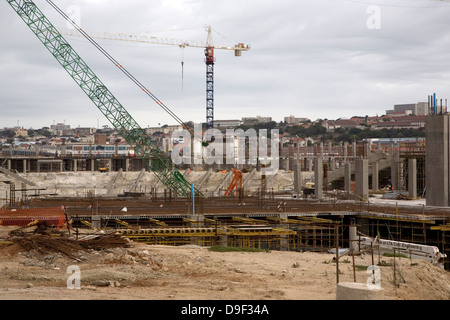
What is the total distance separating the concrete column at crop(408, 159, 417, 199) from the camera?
44.1 meters

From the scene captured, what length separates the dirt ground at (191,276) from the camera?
13.2 m

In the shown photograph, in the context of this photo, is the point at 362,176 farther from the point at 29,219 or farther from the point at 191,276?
the point at 191,276

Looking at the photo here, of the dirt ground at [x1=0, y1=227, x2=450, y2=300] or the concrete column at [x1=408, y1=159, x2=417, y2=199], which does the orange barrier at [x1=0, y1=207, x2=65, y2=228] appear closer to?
the dirt ground at [x1=0, y1=227, x2=450, y2=300]

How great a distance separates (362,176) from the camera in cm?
4441

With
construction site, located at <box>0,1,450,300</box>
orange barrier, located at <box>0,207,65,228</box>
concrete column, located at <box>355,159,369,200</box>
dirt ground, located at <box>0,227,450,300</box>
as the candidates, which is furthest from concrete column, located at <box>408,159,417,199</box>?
orange barrier, located at <box>0,207,65,228</box>

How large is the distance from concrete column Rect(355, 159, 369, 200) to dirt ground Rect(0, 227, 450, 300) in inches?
951

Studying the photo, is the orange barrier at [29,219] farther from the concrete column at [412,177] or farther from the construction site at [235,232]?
the concrete column at [412,177]

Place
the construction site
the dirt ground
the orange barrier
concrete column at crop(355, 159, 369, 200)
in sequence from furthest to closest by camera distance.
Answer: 1. concrete column at crop(355, 159, 369, 200)
2. the orange barrier
3. the construction site
4. the dirt ground

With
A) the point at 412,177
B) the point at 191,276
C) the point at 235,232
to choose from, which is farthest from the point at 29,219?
the point at 412,177

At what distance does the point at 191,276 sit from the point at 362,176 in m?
30.6

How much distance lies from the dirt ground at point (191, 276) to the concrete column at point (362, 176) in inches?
951

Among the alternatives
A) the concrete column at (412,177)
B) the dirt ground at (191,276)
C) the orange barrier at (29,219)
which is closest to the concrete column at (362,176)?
the concrete column at (412,177)

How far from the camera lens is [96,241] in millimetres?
19672
